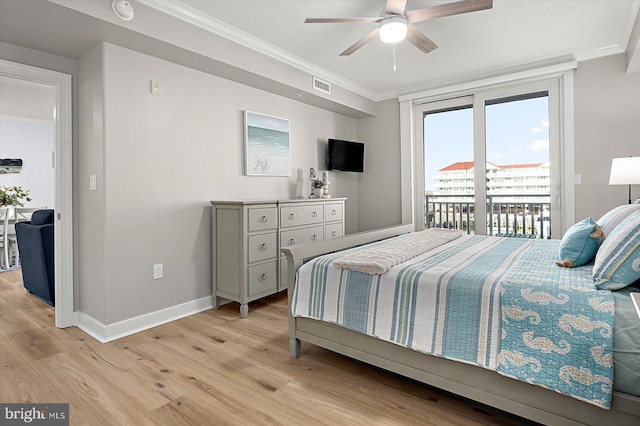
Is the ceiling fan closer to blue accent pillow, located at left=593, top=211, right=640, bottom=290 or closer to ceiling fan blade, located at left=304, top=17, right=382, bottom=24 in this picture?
ceiling fan blade, located at left=304, top=17, right=382, bottom=24

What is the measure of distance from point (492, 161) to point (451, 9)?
98.8 inches

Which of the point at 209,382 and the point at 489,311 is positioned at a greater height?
the point at 489,311

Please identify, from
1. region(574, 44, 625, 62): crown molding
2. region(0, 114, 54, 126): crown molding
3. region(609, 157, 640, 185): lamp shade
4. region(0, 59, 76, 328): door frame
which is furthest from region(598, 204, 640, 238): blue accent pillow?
region(0, 114, 54, 126): crown molding

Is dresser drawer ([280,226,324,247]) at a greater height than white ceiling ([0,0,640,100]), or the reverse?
white ceiling ([0,0,640,100])

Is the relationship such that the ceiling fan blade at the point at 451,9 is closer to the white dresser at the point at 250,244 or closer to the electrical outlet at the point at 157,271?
the white dresser at the point at 250,244

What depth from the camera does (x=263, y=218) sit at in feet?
10.5

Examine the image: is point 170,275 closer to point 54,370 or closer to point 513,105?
point 54,370

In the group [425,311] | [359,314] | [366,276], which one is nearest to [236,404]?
[359,314]

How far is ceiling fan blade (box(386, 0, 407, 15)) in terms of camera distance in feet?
7.61

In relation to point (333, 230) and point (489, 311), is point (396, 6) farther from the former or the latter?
point (333, 230)

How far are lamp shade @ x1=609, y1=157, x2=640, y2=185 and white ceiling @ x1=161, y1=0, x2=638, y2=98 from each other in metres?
1.17

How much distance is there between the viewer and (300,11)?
9.00 ft

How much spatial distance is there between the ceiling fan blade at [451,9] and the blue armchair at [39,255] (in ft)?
12.1

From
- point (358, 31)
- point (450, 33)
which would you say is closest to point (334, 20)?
point (358, 31)
